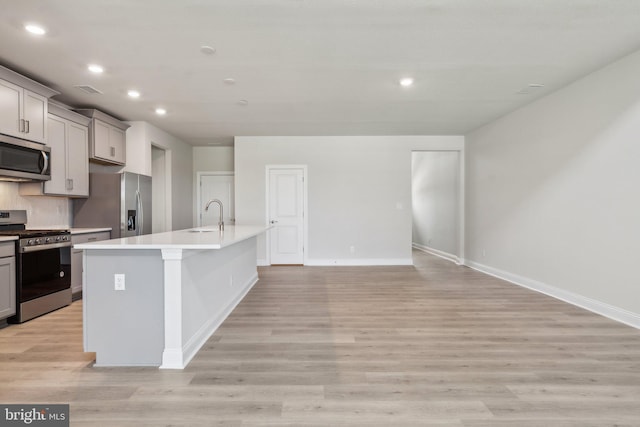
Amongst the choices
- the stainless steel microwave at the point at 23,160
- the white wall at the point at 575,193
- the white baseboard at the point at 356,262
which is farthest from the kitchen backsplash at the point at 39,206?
the white wall at the point at 575,193

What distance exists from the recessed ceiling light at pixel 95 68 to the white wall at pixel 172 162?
6.37 ft

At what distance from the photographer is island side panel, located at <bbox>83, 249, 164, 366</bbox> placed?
7.41 feet

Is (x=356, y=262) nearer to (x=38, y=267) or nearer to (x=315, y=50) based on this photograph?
(x=315, y=50)

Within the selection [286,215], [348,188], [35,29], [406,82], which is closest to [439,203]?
[348,188]

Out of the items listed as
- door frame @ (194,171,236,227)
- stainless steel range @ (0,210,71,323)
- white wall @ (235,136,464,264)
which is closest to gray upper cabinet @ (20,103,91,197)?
stainless steel range @ (0,210,71,323)

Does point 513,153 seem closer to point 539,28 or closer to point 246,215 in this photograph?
point 539,28

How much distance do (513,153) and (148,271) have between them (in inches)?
199

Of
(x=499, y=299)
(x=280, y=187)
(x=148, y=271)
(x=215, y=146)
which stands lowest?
(x=499, y=299)

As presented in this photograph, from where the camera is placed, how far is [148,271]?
89.0 inches

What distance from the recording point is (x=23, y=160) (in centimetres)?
334

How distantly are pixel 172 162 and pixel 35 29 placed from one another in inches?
143

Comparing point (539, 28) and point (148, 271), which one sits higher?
point (539, 28)

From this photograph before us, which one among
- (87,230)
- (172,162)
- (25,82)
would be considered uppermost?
(25,82)

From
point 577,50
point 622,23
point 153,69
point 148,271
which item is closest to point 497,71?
point 577,50
